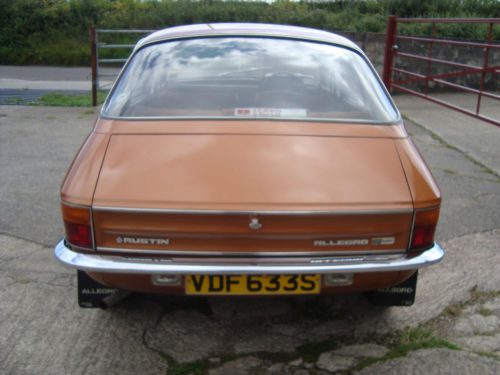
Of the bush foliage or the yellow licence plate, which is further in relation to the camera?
the bush foliage

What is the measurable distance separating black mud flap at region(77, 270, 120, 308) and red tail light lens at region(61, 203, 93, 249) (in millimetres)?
402

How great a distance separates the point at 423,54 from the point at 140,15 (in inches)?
463

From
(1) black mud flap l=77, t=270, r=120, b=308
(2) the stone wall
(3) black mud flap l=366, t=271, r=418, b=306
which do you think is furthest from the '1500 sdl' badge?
(2) the stone wall

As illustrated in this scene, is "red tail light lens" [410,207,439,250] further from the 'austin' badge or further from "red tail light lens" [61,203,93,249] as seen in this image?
"red tail light lens" [61,203,93,249]

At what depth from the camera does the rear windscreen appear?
2791mm

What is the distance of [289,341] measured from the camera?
2.65 m

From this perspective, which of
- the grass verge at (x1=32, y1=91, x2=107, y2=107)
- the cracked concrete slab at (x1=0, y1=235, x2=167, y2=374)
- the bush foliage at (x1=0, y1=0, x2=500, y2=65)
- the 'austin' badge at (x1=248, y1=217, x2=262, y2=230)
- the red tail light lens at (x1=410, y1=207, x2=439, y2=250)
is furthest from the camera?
the bush foliage at (x1=0, y1=0, x2=500, y2=65)

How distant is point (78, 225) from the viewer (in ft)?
7.42

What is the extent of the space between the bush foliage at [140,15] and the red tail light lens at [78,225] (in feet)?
41.8

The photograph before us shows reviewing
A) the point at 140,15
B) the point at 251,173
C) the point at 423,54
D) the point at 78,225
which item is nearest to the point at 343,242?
the point at 251,173

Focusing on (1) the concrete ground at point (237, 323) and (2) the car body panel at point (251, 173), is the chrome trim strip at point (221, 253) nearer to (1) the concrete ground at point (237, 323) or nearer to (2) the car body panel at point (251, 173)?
(2) the car body panel at point (251, 173)

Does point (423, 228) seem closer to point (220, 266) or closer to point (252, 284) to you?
point (252, 284)

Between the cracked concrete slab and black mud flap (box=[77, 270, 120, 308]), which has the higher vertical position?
black mud flap (box=[77, 270, 120, 308])

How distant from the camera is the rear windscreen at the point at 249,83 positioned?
279 centimetres
